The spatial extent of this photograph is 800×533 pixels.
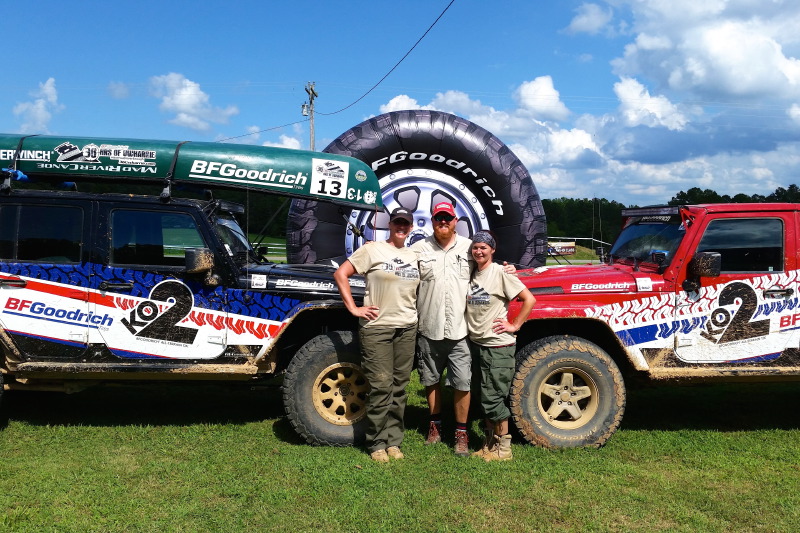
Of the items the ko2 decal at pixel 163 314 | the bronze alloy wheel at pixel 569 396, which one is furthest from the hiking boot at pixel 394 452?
the ko2 decal at pixel 163 314

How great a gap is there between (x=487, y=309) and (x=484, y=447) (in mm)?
1033

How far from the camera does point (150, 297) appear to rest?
488cm

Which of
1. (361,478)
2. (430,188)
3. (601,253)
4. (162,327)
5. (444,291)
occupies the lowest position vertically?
(361,478)

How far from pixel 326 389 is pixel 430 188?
323 centimetres

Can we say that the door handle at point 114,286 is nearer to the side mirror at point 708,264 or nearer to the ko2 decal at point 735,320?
the side mirror at point 708,264

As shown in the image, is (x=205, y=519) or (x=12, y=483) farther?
(x=12, y=483)

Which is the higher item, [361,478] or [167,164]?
[167,164]

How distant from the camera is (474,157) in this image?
7.43 metres

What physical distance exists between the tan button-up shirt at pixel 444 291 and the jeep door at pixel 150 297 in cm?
153

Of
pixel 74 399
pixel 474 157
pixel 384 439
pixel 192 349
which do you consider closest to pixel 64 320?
pixel 192 349

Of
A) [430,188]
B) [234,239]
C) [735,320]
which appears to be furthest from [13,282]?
[735,320]

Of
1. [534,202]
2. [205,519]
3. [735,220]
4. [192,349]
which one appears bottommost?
[205,519]

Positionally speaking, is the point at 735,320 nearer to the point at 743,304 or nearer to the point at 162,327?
the point at 743,304

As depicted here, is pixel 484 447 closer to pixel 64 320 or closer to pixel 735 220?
pixel 735 220
